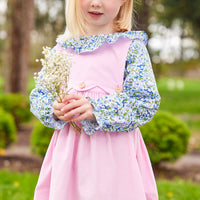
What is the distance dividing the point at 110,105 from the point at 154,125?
3965 millimetres

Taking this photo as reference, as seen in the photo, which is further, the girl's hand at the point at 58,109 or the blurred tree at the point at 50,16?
the blurred tree at the point at 50,16

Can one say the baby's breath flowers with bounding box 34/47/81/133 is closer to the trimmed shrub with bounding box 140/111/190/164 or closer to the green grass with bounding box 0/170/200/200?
the green grass with bounding box 0/170/200/200

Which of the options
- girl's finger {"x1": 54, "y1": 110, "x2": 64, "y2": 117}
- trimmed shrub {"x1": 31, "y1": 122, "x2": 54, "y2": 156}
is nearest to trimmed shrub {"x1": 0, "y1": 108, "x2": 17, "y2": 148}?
trimmed shrub {"x1": 31, "y1": 122, "x2": 54, "y2": 156}

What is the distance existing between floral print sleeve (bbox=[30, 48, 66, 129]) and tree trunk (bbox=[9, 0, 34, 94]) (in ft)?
27.9

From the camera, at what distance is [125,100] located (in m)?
1.94

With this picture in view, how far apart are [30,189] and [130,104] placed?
287 cm

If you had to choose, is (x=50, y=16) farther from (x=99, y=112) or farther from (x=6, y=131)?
(x=99, y=112)

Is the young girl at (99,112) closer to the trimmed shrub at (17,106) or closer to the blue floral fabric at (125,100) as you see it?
the blue floral fabric at (125,100)

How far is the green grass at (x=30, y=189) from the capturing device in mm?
4219

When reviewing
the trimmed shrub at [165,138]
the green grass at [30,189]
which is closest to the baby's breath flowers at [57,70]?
the green grass at [30,189]

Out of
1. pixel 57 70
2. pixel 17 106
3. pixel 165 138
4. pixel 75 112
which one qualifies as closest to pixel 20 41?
pixel 17 106

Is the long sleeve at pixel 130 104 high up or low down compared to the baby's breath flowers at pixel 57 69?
down

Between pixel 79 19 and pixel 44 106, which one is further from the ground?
pixel 79 19

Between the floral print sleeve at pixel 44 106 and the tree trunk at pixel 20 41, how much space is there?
27.9 feet
